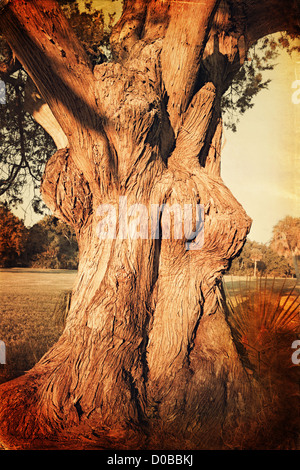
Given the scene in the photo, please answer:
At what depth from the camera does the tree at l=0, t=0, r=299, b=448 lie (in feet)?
8.53

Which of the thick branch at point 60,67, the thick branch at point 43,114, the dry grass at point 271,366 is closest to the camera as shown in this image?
the thick branch at point 60,67

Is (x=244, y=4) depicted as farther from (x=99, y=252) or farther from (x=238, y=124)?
(x=99, y=252)

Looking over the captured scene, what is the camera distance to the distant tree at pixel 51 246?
140 inches

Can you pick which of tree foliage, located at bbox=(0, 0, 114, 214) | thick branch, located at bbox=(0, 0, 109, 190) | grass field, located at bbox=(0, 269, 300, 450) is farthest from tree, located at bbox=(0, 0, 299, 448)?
tree foliage, located at bbox=(0, 0, 114, 214)

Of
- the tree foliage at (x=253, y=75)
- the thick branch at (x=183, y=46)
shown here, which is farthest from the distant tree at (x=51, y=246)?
the tree foliage at (x=253, y=75)

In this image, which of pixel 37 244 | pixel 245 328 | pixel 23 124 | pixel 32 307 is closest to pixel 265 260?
pixel 245 328

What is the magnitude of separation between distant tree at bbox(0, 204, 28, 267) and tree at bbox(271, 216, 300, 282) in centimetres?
234

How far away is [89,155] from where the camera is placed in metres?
2.76

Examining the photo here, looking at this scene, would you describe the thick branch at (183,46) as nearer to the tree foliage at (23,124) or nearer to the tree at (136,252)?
the tree at (136,252)

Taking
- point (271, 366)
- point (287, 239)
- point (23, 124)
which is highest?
point (23, 124)

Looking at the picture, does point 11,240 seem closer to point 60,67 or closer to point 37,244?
point 37,244

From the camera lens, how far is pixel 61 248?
145 inches

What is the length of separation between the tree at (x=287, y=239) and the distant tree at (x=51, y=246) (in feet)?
6.29

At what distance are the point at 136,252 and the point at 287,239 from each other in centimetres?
167
